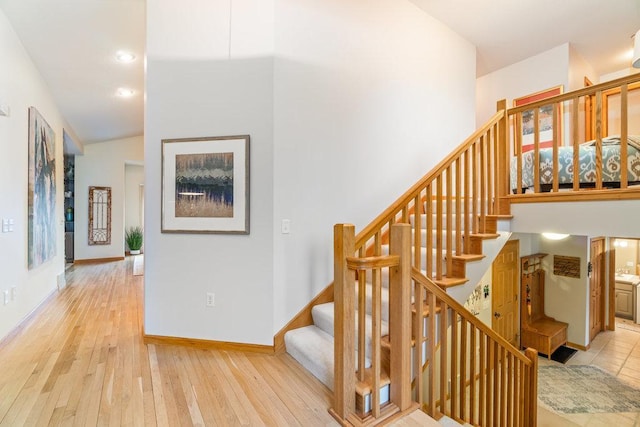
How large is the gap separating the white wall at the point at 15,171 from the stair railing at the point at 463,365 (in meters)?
3.39

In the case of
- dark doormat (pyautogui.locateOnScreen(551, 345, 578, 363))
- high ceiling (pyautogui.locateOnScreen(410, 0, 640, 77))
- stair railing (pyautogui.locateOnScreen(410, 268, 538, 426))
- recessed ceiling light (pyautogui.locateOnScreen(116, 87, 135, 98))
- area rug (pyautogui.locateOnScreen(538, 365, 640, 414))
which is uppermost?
high ceiling (pyautogui.locateOnScreen(410, 0, 640, 77))

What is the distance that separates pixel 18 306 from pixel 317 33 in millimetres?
3812

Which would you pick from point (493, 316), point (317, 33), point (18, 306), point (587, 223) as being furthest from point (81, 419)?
point (493, 316)

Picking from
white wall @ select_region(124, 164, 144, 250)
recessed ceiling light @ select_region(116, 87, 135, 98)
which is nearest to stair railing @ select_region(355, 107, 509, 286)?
recessed ceiling light @ select_region(116, 87, 135, 98)

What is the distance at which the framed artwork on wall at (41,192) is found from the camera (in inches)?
129

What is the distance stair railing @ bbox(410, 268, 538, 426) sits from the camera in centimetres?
194

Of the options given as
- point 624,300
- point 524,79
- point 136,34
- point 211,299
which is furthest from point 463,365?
point 624,300

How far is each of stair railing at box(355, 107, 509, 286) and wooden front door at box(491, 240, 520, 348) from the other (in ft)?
8.21

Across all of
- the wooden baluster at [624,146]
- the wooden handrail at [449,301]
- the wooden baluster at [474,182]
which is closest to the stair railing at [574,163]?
the wooden baluster at [624,146]

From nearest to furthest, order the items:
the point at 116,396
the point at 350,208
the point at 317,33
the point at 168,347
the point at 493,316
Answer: the point at 116,396 → the point at 168,347 → the point at 317,33 → the point at 350,208 → the point at 493,316

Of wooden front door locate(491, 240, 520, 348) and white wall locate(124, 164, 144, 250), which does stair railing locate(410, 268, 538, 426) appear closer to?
wooden front door locate(491, 240, 520, 348)

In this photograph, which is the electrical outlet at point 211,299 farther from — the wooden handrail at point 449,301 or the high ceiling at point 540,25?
the high ceiling at point 540,25

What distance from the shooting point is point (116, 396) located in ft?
6.12

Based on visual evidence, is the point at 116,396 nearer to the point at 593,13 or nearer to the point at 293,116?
the point at 293,116
